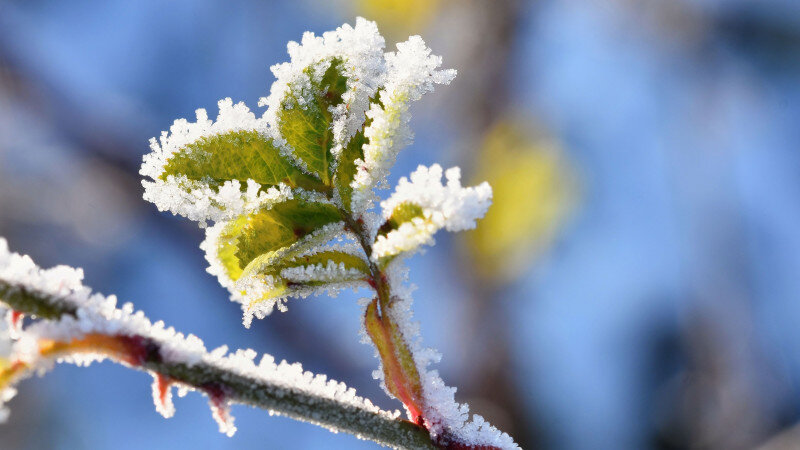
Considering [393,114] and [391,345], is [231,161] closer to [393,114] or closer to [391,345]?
[393,114]

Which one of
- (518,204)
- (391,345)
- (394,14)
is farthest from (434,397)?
(394,14)

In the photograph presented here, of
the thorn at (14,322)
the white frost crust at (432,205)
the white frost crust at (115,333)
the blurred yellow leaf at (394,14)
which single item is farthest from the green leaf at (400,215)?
the blurred yellow leaf at (394,14)

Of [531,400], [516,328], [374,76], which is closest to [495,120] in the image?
[516,328]

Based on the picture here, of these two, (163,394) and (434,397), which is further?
(434,397)

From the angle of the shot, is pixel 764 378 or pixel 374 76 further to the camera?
pixel 764 378

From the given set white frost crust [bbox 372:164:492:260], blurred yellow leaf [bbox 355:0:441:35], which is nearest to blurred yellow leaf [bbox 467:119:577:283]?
blurred yellow leaf [bbox 355:0:441:35]

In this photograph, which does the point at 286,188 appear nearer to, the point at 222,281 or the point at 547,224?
the point at 222,281
